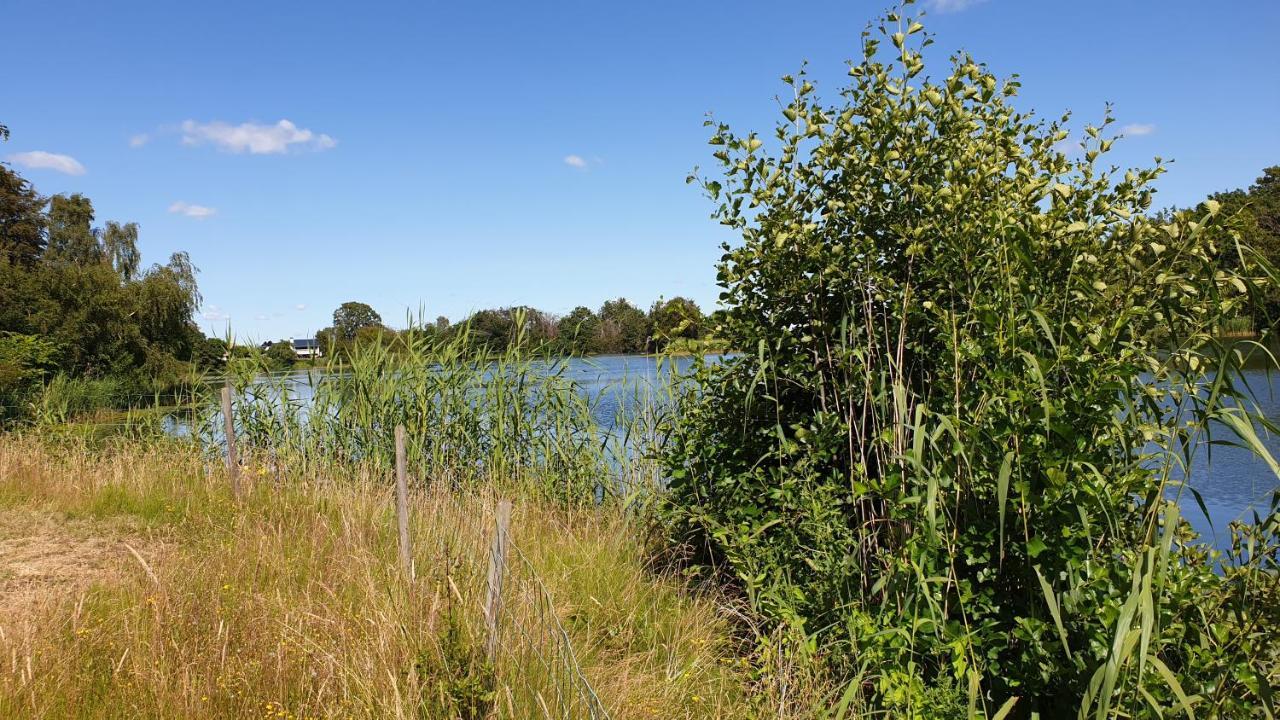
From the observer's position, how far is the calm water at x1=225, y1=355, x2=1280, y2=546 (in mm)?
5863

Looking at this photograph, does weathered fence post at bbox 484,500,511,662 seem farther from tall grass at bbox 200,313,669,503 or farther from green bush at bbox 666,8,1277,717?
tall grass at bbox 200,313,669,503

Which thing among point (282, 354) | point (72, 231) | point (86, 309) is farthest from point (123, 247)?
point (282, 354)

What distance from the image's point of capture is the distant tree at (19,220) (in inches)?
1038

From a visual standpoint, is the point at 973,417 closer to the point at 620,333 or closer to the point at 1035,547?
the point at 1035,547

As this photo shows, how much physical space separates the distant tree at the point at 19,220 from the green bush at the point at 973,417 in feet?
102

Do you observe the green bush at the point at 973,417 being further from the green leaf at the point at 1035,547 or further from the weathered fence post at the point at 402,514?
the weathered fence post at the point at 402,514

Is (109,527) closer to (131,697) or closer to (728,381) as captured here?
(131,697)

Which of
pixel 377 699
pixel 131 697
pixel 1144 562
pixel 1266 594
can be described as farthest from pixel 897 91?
pixel 131 697

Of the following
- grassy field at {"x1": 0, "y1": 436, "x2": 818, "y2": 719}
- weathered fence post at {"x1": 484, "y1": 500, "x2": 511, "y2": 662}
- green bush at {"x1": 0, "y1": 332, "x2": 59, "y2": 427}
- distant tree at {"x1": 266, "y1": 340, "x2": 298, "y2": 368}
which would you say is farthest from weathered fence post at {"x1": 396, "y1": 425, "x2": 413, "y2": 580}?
green bush at {"x1": 0, "y1": 332, "x2": 59, "y2": 427}

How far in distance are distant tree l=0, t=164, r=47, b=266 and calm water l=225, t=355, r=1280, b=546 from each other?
27.4 m

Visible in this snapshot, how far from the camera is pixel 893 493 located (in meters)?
2.93

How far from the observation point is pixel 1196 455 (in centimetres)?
742

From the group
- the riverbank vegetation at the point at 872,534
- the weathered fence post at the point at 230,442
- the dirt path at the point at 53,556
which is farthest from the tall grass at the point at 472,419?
the dirt path at the point at 53,556

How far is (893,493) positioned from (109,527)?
5.96m
